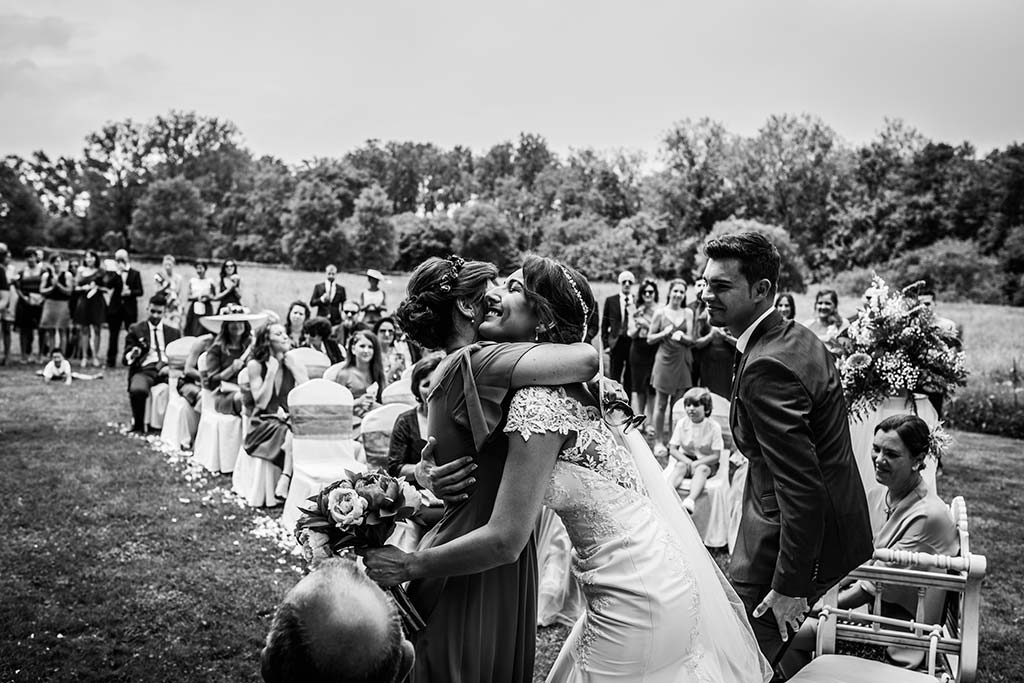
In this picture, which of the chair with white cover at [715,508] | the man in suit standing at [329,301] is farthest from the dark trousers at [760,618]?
the man in suit standing at [329,301]

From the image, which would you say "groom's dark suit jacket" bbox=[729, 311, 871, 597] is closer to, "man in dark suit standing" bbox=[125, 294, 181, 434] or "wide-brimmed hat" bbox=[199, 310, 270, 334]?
"wide-brimmed hat" bbox=[199, 310, 270, 334]

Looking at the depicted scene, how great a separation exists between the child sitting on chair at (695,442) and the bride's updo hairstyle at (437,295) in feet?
17.7

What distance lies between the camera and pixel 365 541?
2.01 metres

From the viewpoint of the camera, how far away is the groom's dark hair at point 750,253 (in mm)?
2928

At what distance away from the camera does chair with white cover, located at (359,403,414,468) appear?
21.1 ft

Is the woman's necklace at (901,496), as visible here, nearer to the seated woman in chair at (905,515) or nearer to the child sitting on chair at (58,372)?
the seated woman in chair at (905,515)

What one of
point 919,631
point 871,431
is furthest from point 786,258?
point 919,631

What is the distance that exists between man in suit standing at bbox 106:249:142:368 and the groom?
16.0m

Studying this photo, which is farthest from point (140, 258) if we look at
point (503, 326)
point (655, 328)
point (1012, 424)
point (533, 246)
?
point (503, 326)

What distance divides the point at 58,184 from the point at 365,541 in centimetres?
8490

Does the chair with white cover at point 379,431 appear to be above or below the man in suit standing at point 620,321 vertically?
below

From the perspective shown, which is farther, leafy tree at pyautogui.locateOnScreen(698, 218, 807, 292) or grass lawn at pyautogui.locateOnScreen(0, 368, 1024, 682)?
leafy tree at pyautogui.locateOnScreen(698, 218, 807, 292)

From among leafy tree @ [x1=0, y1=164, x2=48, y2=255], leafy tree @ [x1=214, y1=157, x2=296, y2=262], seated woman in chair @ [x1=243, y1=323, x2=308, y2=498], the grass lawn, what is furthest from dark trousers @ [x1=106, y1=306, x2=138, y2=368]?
leafy tree @ [x1=214, y1=157, x2=296, y2=262]

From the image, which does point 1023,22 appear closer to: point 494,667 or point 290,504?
point 290,504
